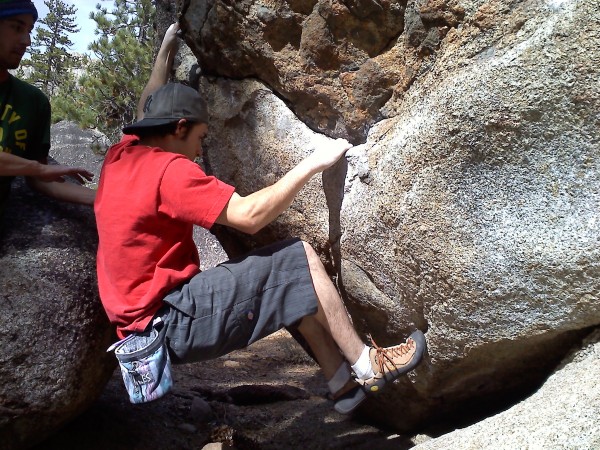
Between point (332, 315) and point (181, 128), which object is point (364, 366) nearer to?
point (332, 315)

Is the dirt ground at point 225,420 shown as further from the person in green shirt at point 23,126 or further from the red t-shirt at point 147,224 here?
the person in green shirt at point 23,126

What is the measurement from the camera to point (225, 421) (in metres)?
3.92

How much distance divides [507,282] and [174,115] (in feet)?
4.93

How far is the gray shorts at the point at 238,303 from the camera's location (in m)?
2.79

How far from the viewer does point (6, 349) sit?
9.27 ft

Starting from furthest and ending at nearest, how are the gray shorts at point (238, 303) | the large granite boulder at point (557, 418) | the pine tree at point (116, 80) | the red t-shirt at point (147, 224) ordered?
the pine tree at point (116, 80), the gray shorts at point (238, 303), the red t-shirt at point (147, 224), the large granite boulder at point (557, 418)

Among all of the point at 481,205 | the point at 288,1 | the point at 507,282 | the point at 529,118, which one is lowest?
the point at 507,282

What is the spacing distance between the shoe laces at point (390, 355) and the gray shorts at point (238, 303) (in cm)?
33

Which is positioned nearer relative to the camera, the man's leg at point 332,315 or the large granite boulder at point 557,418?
the large granite boulder at point 557,418

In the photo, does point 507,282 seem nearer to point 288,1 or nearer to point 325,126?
point 325,126

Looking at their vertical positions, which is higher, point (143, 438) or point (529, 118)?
point (529, 118)

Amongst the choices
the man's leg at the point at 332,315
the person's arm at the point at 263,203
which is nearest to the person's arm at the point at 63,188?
the person's arm at the point at 263,203

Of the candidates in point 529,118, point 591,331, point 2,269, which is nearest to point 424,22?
point 529,118

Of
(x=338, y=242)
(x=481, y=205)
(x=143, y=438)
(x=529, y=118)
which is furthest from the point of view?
(x=143, y=438)
